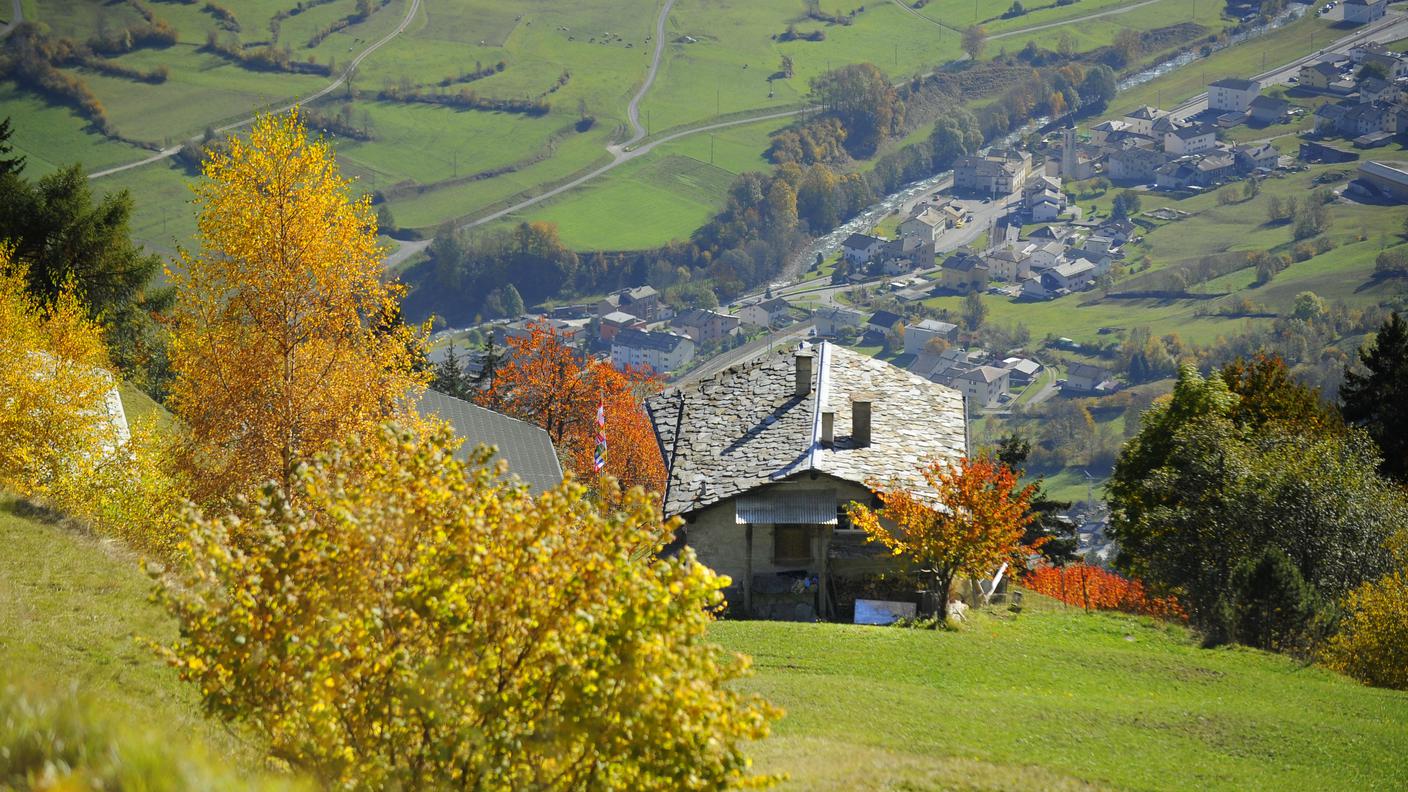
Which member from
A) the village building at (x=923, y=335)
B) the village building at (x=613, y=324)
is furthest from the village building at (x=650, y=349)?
the village building at (x=923, y=335)

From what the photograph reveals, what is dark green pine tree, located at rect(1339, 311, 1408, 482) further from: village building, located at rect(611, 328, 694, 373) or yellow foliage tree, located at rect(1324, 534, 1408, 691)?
village building, located at rect(611, 328, 694, 373)

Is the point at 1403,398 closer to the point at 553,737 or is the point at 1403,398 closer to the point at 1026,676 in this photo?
the point at 1026,676

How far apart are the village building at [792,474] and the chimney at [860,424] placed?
31 millimetres

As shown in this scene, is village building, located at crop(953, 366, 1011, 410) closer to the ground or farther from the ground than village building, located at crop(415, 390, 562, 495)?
closer to the ground

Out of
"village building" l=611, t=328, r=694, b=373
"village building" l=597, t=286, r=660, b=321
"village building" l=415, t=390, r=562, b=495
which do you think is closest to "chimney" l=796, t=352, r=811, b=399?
"village building" l=415, t=390, r=562, b=495

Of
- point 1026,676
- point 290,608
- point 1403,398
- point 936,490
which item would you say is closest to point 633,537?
point 290,608

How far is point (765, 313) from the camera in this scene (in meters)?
193

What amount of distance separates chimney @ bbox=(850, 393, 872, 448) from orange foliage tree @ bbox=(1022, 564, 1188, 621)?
8.23 m

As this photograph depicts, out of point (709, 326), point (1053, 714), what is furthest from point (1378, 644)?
point (709, 326)

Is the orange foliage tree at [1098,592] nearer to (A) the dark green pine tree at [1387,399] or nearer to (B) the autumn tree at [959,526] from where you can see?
(B) the autumn tree at [959,526]

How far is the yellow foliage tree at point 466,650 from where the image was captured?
11172 millimetres

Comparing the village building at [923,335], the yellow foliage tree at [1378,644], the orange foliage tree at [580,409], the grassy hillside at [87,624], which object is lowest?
the village building at [923,335]

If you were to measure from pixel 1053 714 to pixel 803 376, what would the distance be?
19.7m

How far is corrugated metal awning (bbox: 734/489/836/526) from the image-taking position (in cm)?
3403
